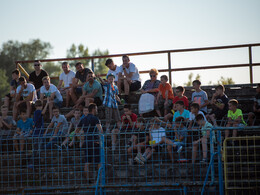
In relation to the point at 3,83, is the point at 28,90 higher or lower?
lower

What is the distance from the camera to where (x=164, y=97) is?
1167 centimetres

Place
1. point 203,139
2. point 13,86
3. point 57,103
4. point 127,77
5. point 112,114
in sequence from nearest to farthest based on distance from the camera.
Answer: point 203,139, point 112,114, point 57,103, point 127,77, point 13,86

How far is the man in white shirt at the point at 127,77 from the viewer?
1251cm

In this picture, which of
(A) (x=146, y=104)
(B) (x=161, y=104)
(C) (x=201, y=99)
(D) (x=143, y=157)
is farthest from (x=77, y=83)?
(D) (x=143, y=157)

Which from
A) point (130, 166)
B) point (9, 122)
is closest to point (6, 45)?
point (9, 122)

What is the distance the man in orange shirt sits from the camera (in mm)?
11457

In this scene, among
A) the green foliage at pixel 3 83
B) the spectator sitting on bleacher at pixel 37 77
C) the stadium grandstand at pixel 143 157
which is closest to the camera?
the stadium grandstand at pixel 143 157

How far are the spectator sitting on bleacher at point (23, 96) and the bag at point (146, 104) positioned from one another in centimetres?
300

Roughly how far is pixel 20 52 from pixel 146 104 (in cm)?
5055

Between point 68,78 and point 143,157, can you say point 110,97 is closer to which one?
point 143,157

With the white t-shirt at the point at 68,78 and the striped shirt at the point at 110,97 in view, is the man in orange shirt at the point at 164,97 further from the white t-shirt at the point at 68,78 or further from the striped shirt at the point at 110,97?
the white t-shirt at the point at 68,78

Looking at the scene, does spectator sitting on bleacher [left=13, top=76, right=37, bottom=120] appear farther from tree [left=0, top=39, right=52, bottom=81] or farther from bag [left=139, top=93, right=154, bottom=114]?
tree [left=0, top=39, right=52, bottom=81]

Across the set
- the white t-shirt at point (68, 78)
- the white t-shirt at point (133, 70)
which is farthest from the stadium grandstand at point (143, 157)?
the white t-shirt at point (68, 78)

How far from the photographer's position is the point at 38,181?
9523mm
